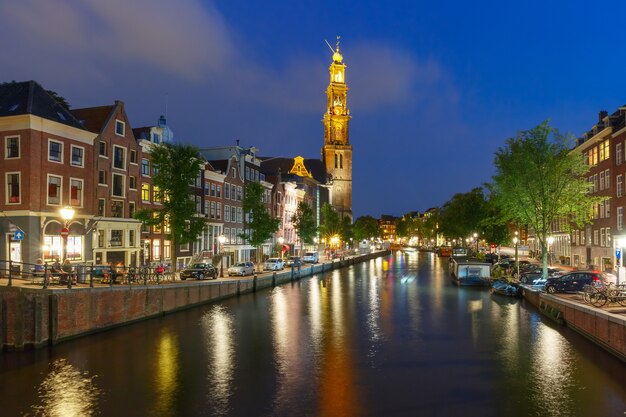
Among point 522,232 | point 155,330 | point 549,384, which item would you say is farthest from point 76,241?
point 522,232

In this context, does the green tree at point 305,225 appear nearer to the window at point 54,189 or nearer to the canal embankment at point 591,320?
the window at point 54,189

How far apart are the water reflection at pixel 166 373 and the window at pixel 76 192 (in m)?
19.0

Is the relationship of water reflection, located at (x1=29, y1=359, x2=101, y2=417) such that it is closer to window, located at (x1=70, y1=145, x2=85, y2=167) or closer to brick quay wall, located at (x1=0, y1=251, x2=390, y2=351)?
brick quay wall, located at (x1=0, y1=251, x2=390, y2=351)

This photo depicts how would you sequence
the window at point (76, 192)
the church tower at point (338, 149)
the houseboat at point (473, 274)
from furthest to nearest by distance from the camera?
the church tower at point (338, 149)
the houseboat at point (473, 274)
the window at point (76, 192)

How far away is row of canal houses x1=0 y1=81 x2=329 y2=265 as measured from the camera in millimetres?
40938

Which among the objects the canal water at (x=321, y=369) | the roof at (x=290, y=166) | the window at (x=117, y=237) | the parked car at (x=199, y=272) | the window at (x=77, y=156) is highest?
the roof at (x=290, y=166)

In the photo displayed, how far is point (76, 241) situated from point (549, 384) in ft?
126

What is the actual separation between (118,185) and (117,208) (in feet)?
7.30

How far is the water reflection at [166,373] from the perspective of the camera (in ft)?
62.8

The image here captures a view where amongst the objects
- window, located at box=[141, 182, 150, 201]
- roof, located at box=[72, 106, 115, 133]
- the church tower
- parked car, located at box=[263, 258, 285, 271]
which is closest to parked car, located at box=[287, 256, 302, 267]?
parked car, located at box=[263, 258, 285, 271]

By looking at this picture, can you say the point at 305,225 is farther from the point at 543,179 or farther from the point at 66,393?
the point at 66,393

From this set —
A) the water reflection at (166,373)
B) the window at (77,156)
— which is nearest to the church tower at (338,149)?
the window at (77,156)

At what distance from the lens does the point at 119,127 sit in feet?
169

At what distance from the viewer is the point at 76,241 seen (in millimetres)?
45656
